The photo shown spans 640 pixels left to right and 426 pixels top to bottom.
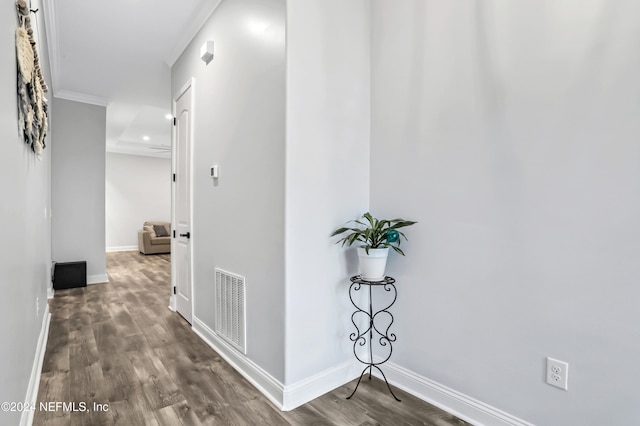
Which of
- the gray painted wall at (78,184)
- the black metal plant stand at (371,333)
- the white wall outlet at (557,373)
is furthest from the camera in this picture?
the gray painted wall at (78,184)

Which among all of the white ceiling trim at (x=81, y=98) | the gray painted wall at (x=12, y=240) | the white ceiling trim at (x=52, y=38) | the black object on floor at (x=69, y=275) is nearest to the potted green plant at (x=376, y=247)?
the gray painted wall at (x=12, y=240)

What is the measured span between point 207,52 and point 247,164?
1199 millimetres

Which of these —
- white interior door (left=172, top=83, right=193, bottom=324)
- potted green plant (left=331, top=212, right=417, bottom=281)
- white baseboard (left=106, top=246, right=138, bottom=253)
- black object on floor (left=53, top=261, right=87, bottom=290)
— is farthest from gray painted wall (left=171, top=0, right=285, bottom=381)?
white baseboard (left=106, top=246, right=138, bottom=253)

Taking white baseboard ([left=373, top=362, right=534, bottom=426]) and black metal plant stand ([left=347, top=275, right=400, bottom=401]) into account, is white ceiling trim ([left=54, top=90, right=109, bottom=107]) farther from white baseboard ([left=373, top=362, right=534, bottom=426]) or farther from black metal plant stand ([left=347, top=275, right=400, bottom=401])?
white baseboard ([left=373, top=362, right=534, bottom=426])

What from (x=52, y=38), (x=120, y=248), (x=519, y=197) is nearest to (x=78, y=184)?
(x=52, y=38)

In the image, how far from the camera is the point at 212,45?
2750 mm

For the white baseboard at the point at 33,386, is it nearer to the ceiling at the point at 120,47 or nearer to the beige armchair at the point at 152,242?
the ceiling at the point at 120,47

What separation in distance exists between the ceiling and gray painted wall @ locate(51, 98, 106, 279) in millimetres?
288

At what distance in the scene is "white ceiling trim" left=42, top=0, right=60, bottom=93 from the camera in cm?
285

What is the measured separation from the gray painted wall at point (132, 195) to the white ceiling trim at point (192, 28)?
6394 millimetres

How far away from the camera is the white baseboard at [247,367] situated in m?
1.96

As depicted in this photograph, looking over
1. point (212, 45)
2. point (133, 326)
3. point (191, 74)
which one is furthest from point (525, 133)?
point (133, 326)

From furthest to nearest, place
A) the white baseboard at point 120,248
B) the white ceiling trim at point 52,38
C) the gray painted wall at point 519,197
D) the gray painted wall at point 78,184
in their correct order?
the white baseboard at point 120,248, the gray painted wall at point 78,184, the white ceiling trim at point 52,38, the gray painted wall at point 519,197

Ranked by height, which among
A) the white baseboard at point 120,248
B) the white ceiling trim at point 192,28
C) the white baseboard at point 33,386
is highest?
the white ceiling trim at point 192,28
